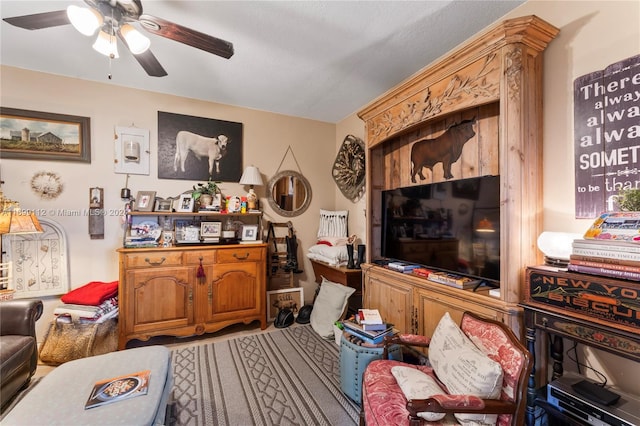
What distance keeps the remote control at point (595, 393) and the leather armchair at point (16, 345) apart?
127 inches

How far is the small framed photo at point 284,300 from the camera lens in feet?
10.9

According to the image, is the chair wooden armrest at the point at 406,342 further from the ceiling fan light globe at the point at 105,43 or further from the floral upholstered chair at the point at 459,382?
the ceiling fan light globe at the point at 105,43

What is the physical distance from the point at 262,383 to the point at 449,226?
1879mm

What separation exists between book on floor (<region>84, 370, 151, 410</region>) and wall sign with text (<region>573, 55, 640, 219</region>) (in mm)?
2514

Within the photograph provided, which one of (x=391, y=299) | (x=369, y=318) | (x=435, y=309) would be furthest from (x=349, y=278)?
(x=435, y=309)

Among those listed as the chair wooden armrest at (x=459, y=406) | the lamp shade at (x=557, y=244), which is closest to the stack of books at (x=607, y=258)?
the lamp shade at (x=557, y=244)

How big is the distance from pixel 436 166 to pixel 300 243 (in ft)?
6.93

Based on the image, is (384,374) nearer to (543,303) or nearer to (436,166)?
(543,303)

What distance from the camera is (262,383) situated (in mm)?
2057

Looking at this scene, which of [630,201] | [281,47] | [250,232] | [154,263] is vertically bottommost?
[154,263]

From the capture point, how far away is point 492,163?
1.83 metres

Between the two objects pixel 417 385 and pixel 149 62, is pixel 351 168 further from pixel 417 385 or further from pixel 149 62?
pixel 417 385

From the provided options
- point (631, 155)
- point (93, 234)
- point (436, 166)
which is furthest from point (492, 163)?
point (93, 234)

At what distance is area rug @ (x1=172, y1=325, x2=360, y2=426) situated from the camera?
1.72 metres
